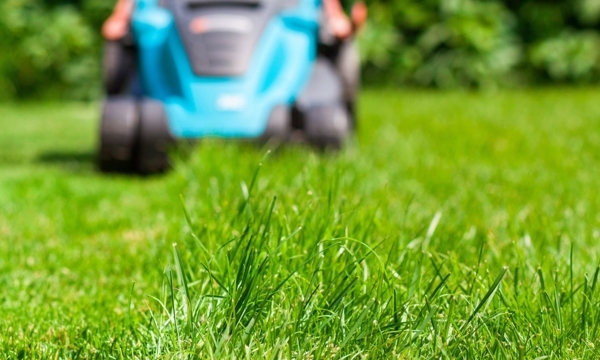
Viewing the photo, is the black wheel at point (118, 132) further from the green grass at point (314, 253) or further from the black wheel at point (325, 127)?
the black wheel at point (325, 127)

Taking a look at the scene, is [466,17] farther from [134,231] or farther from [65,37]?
[134,231]

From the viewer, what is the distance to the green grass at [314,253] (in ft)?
4.12

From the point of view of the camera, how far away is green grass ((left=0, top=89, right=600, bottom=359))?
125cm

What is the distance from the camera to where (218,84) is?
3244 mm

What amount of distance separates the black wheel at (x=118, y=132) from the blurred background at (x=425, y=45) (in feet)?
14.6

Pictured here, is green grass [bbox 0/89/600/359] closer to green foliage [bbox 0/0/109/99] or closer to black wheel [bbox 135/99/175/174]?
black wheel [bbox 135/99/175/174]

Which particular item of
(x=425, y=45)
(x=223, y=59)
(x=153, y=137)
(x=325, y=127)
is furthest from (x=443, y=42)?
(x=153, y=137)

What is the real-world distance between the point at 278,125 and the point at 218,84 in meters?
0.27

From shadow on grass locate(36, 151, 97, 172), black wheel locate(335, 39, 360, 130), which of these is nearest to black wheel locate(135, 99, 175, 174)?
shadow on grass locate(36, 151, 97, 172)

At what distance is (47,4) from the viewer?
8320 millimetres

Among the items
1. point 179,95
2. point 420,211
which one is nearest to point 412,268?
point 420,211

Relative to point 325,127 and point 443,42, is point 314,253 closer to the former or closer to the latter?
point 325,127

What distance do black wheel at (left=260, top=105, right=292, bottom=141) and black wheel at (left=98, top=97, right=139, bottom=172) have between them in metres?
0.50

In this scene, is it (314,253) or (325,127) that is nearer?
(314,253)
